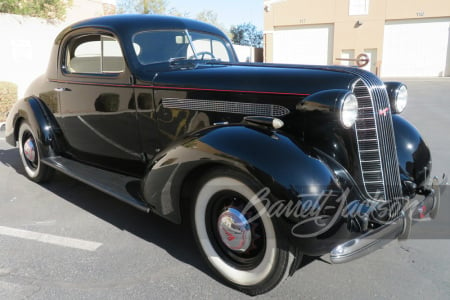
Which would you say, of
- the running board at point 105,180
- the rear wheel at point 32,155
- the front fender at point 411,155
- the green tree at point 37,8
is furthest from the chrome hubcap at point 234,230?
the green tree at point 37,8

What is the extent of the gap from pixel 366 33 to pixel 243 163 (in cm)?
2676

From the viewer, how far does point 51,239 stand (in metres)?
3.01

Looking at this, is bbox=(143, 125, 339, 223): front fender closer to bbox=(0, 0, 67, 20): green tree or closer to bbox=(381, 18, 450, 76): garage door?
bbox=(0, 0, 67, 20): green tree

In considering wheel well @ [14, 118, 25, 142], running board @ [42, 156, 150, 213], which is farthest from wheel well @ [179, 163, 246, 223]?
wheel well @ [14, 118, 25, 142]

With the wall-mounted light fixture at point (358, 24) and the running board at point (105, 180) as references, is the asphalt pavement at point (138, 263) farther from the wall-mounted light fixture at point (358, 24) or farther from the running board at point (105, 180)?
the wall-mounted light fixture at point (358, 24)

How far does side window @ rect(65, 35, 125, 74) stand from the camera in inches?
136

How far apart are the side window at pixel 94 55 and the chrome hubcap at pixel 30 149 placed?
0.99 meters

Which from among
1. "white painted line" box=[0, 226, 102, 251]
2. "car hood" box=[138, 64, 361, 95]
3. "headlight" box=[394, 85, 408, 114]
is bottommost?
"white painted line" box=[0, 226, 102, 251]

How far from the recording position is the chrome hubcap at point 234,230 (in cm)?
219

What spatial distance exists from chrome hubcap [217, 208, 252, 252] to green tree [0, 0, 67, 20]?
11.8 m

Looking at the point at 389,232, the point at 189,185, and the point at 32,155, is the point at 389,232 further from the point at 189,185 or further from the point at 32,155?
the point at 32,155

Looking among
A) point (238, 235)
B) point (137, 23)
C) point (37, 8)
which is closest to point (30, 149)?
point (137, 23)

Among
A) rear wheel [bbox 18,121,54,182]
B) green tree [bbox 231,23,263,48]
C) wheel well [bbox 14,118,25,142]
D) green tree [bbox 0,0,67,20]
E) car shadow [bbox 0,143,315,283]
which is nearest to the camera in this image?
car shadow [bbox 0,143,315,283]

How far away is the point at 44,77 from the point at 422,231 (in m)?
4.15
